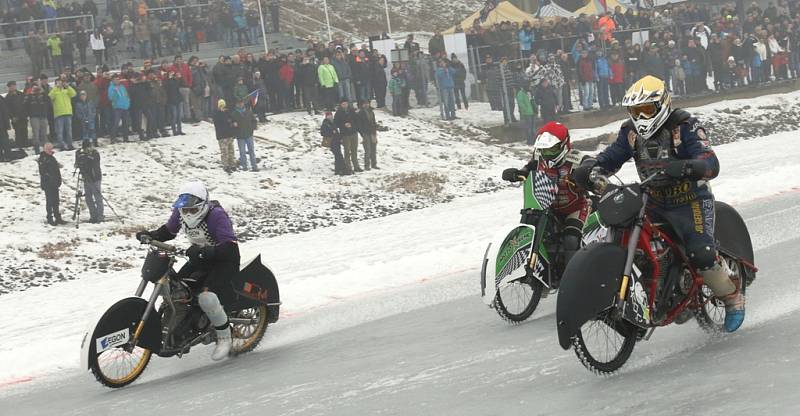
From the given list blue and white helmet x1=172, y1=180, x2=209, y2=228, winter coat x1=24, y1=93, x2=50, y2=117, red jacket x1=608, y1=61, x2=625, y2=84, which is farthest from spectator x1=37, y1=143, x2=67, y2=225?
red jacket x1=608, y1=61, x2=625, y2=84

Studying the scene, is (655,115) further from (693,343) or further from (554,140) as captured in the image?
(554,140)

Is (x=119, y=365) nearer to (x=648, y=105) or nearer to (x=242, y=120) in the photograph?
(x=648, y=105)

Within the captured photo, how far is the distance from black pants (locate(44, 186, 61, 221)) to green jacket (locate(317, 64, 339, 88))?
9309 millimetres

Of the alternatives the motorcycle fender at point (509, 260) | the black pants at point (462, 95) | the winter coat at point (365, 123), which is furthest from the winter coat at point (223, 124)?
the motorcycle fender at point (509, 260)

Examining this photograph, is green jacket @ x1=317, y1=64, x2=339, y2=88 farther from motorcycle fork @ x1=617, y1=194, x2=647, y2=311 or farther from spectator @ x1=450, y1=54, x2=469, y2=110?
motorcycle fork @ x1=617, y1=194, x2=647, y2=311

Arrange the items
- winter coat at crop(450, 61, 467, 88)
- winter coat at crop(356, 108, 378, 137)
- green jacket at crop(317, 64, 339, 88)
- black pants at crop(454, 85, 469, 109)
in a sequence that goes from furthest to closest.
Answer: black pants at crop(454, 85, 469, 109)
winter coat at crop(450, 61, 467, 88)
green jacket at crop(317, 64, 339, 88)
winter coat at crop(356, 108, 378, 137)

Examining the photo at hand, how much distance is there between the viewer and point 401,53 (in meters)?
32.5

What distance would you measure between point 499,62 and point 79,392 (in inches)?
936

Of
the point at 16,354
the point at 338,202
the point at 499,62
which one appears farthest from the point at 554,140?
the point at 499,62

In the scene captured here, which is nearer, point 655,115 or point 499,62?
point 655,115

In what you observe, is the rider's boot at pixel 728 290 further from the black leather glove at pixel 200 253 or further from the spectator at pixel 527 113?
the spectator at pixel 527 113

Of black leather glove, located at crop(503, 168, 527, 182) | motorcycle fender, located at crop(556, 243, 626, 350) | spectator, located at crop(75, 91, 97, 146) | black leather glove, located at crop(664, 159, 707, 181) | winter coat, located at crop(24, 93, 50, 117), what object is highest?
winter coat, located at crop(24, 93, 50, 117)

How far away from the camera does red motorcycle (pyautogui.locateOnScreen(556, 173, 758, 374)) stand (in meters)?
6.79

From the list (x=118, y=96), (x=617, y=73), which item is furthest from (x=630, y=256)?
(x=617, y=73)
